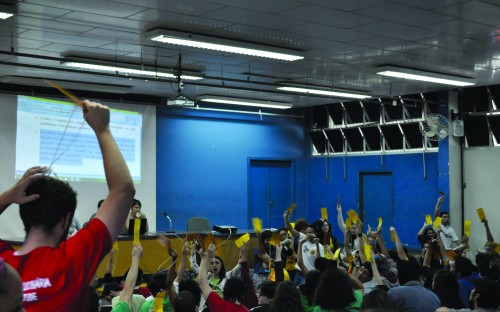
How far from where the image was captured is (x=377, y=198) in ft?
48.3

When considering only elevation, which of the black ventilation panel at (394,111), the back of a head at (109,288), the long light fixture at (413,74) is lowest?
the back of a head at (109,288)

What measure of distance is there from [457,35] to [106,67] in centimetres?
476

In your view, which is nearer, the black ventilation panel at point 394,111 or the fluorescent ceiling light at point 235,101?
the fluorescent ceiling light at point 235,101

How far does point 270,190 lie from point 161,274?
1089cm

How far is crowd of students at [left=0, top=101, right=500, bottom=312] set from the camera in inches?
65.4

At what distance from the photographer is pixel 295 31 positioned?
26.4 ft

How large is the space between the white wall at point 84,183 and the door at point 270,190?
2.91m

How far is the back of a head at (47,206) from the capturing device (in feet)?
5.63

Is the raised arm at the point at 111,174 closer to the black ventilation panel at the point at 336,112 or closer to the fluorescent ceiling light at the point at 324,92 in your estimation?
the fluorescent ceiling light at the point at 324,92

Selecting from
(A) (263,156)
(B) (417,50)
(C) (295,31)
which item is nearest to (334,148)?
(A) (263,156)

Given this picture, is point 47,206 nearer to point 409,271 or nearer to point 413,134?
point 409,271

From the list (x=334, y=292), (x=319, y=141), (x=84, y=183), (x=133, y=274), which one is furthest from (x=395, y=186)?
(x=133, y=274)

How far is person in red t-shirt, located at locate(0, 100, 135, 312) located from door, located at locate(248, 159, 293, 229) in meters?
13.5

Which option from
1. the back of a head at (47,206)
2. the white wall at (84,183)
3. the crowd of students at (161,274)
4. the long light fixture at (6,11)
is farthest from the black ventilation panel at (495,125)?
the back of a head at (47,206)
